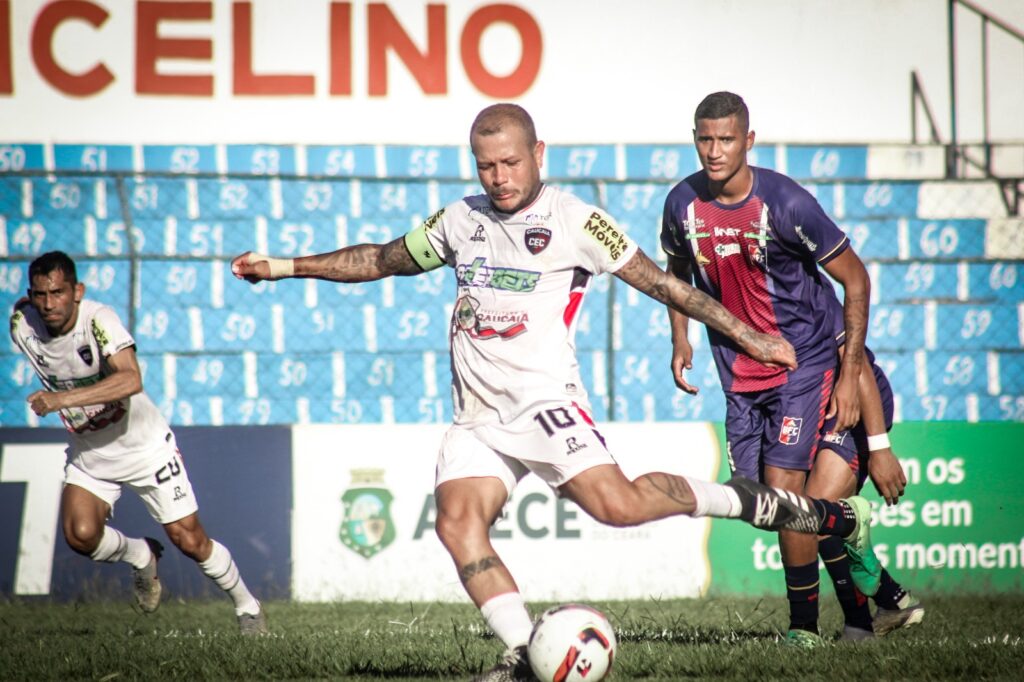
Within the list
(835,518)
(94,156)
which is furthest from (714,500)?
(94,156)

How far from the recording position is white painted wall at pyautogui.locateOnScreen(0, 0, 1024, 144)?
1484 cm

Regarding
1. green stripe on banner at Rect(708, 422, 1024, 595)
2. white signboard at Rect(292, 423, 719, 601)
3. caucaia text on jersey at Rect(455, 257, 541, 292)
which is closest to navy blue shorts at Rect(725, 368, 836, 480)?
caucaia text on jersey at Rect(455, 257, 541, 292)

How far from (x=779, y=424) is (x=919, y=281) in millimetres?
7992

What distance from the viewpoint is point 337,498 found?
30.0ft

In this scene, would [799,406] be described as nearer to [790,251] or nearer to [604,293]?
[790,251]

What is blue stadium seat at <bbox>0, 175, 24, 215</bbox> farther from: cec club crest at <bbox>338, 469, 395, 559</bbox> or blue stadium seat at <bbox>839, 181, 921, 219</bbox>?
blue stadium seat at <bbox>839, 181, 921, 219</bbox>

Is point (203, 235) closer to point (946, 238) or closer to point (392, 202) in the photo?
point (392, 202)

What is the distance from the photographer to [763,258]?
6.11m

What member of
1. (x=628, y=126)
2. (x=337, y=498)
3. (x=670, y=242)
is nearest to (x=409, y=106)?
(x=628, y=126)

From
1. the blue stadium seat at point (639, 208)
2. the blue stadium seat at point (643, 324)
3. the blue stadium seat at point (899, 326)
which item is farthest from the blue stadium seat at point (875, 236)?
the blue stadium seat at point (643, 324)

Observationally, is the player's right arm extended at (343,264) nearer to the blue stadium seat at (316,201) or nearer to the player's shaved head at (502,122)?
the player's shaved head at (502,122)

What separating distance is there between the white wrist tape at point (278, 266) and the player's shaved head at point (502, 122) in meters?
1.00

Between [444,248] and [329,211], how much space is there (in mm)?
8522

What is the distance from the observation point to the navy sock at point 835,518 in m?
5.54
